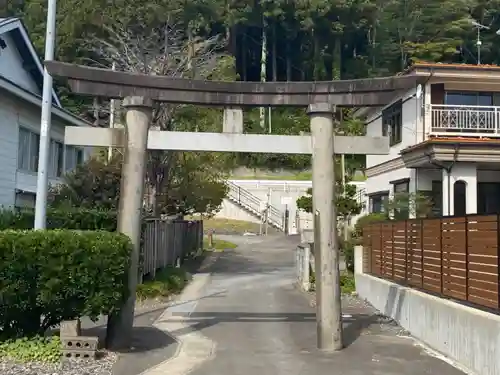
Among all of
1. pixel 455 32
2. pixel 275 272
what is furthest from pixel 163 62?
pixel 455 32

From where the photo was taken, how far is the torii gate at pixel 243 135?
10500mm

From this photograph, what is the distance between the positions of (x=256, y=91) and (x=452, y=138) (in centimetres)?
1105

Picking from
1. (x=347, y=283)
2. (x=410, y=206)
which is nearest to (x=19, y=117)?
(x=347, y=283)

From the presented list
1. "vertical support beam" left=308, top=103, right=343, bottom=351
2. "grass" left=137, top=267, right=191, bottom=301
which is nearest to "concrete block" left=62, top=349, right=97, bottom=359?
"vertical support beam" left=308, top=103, right=343, bottom=351

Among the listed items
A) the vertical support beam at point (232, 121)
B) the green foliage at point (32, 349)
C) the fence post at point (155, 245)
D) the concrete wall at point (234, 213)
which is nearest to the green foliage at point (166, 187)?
the fence post at point (155, 245)

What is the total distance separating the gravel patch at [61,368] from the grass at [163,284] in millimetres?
6603

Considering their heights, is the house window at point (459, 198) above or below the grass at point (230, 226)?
above

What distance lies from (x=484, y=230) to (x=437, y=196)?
1299 centimetres

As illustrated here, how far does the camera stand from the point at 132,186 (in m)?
10.5

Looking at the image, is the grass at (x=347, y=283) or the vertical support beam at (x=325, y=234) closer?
the vertical support beam at (x=325, y=234)

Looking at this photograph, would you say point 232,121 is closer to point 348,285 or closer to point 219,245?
point 348,285

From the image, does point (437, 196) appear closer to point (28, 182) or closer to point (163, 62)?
point (163, 62)

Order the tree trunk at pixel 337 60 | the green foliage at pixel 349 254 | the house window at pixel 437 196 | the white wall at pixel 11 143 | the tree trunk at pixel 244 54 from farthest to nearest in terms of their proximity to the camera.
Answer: the tree trunk at pixel 244 54
the tree trunk at pixel 337 60
the house window at pixel 437 196
the green foliage at pixel 349 254
the white wall at pixel 11 143

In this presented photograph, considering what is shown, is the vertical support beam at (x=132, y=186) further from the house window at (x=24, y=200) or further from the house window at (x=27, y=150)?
the house window at (x=27, y=150)
